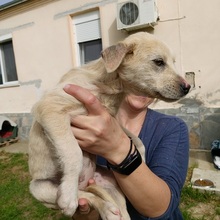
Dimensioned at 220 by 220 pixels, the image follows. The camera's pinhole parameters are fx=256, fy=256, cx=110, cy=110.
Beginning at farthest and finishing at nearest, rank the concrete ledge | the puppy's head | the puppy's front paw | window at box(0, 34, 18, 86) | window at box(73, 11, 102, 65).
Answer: window at box(0, 34, 18, 86)
window at box(73, 11, 102, 65)
the concrete ledge
the puppy's head
the puppy's front paw

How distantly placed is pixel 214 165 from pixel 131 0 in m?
3.88

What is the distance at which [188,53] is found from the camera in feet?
18.4

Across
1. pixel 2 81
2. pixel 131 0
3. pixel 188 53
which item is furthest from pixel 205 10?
pixel 2 81

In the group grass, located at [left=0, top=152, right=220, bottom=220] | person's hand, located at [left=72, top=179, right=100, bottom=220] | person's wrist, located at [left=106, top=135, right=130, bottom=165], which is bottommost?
grass, located at [left=0, top=152, right=220, bottom=220]

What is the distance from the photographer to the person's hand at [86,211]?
1700 millimetres

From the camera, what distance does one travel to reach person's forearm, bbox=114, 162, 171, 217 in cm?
154

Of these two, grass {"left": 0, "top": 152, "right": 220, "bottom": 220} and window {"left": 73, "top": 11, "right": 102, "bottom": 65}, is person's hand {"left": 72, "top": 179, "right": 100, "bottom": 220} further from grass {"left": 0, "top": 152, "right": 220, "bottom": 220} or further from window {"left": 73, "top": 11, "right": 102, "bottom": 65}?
window {"left": 73, "top": 11, "right": 102, "bottom": 65}

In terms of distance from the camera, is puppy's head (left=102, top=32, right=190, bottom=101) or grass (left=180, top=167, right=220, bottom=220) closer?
puppy's head (left=102, top=32, right=190, bottom=101)

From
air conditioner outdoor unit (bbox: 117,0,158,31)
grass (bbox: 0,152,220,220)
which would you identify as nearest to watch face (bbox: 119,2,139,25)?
air conditioner outdoor unit (bbox: 117,0,158,31)

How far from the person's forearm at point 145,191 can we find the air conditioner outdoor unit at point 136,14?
15.3ft

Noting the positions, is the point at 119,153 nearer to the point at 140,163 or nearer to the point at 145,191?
the point at 140,163

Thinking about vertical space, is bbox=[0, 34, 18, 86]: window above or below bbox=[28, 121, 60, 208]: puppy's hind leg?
above

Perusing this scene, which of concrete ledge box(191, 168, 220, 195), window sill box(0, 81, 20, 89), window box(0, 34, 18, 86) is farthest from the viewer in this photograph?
window box(0, 34, 18, 86)

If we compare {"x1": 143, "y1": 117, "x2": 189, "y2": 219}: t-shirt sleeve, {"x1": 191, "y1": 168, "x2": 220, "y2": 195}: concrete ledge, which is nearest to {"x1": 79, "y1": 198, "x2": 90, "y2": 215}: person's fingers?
{"x1": 143, "y1": 117, "x2": 189, "y2": 219}: t-shirt sleeve
